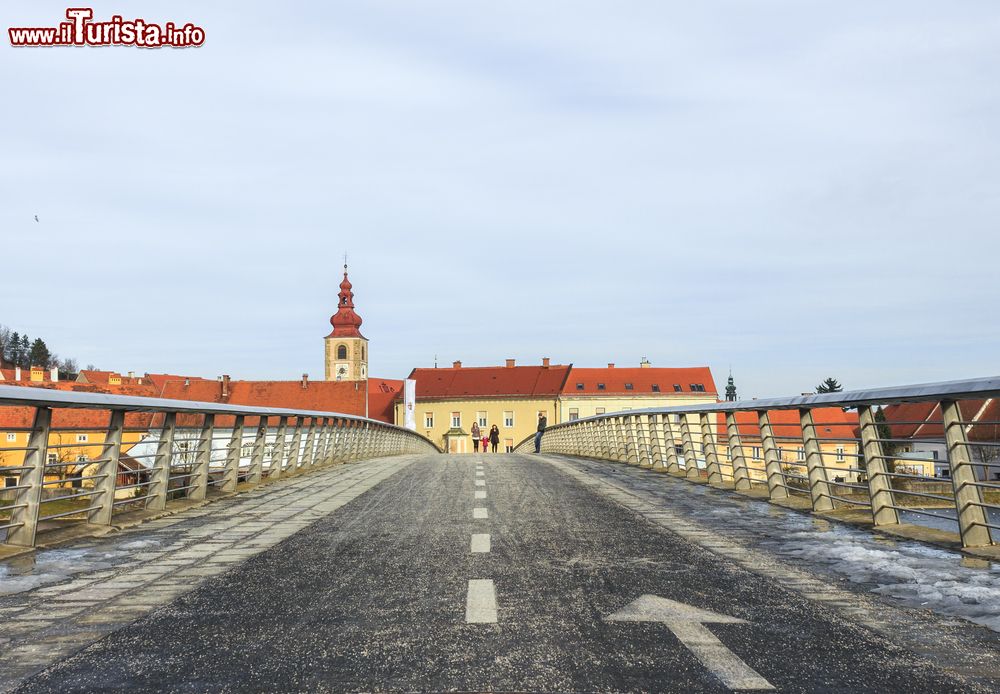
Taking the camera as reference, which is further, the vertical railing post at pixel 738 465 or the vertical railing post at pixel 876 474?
the vertical railing post at pixel 738 465

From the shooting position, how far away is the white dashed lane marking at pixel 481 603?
16.6ft

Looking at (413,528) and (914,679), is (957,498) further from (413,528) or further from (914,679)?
(413,528)

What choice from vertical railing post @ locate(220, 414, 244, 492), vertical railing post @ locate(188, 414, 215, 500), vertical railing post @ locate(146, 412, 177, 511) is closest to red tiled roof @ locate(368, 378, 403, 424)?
vertical railing post @ locate(220, 414, 244, 492)

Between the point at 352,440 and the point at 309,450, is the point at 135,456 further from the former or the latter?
the point at 352,440

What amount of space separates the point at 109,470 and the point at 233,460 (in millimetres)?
4987

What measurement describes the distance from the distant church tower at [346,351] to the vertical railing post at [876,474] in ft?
473

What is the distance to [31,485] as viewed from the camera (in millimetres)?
7867

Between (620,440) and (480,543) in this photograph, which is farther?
(620,440)

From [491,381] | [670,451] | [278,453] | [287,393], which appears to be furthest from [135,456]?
[287,393]

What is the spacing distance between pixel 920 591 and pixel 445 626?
3.15m

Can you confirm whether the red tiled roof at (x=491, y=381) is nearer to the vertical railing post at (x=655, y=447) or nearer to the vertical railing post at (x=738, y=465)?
the vertical railing post at (x=655, y=447)

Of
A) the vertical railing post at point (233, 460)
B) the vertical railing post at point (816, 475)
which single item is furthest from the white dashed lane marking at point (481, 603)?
the vertical railing post at point (233, 460)

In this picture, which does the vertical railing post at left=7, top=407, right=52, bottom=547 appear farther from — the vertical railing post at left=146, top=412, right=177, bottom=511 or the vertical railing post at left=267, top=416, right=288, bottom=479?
the vertical railing post at left=267, top=416, right=288, bottom=479

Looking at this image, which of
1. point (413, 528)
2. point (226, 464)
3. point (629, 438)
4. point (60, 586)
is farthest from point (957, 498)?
point (629, 438)
